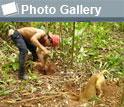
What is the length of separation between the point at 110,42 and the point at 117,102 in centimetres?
252

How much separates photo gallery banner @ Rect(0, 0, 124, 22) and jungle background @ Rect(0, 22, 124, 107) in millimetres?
907

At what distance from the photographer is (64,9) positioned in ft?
5.85

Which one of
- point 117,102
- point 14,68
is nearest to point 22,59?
point 14,68

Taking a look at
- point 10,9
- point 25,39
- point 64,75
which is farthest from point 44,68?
point 10,9

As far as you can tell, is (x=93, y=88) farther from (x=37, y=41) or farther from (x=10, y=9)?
(x=10, y=9)

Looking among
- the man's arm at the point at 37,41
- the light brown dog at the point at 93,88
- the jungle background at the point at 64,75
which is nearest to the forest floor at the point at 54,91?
the jungle background at the point at 64,75

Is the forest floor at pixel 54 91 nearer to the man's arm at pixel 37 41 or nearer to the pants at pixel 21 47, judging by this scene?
the pants at pixel 21 47

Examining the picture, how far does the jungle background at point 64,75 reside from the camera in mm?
2758

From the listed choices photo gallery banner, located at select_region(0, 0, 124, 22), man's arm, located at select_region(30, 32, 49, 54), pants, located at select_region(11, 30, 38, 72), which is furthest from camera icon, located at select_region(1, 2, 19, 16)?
pants, located at select_region(11, 30, 38, 72)

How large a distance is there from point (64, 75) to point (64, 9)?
1970 millimetres

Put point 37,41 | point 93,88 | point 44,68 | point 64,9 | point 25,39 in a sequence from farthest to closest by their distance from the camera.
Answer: point 44,68 < point 25,39 < point 37,41 < point 93,88 < point 64,9

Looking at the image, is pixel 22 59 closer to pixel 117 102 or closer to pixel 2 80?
pixel 2 80

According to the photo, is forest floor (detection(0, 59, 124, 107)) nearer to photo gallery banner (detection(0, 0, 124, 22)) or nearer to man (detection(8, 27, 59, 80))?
man (detection(8, 27, 59, 80))

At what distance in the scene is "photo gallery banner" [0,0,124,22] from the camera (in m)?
1.76
